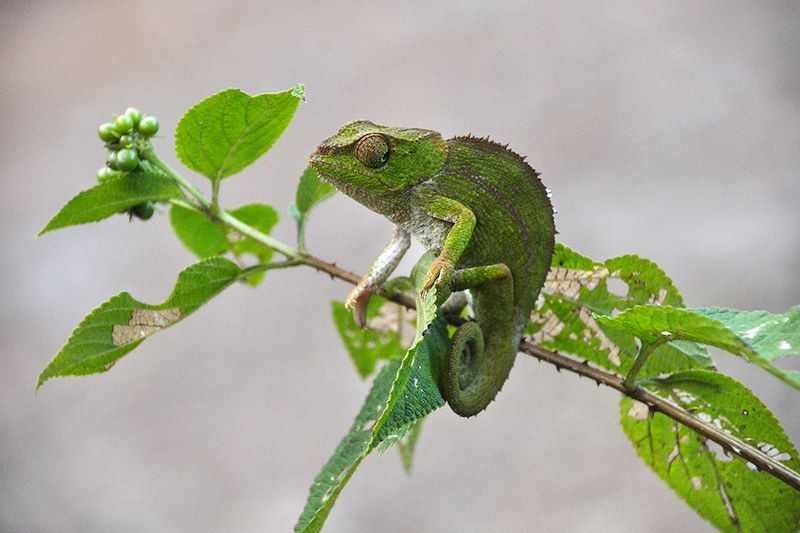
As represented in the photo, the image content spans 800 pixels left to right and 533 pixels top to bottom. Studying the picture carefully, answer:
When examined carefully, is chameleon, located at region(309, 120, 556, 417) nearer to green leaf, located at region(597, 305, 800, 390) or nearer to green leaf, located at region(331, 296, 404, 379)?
green leaf, located at region(597, 305, 800, 390)

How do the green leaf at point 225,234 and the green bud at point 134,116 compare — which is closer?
the green bud at point 134,116

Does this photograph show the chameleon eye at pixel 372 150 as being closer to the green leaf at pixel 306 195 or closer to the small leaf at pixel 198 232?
the green leaf at pixel 306 195

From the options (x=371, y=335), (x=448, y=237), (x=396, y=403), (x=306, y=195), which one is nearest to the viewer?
(x=396, y=403)

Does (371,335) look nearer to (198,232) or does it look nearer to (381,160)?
(198,232)

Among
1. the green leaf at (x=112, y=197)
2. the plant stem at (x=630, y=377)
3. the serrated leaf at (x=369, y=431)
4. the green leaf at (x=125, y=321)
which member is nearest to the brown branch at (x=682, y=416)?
the plant stem at (x=630, y=377)

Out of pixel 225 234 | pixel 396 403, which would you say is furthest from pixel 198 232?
pixel 396 403

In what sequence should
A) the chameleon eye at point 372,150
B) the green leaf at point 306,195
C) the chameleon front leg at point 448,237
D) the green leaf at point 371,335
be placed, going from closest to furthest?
the chameleon front leg at point 448,237, the chameleon eye at point 372,150, the green leaf at point 306,195, the green leaf at point 371,335
